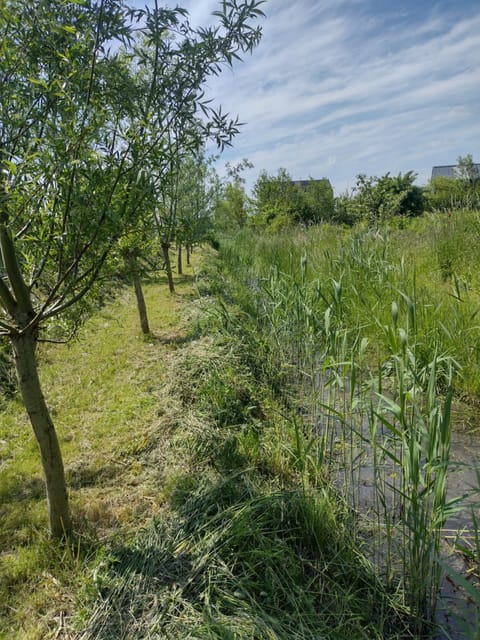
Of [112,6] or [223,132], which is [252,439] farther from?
[112,6]

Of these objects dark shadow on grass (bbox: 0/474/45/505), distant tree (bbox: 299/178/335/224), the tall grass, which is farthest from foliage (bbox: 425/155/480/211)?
dark shadow on grass (bbox: 0/474/45/505)

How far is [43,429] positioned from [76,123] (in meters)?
1.56

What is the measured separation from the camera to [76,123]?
1.61 metres

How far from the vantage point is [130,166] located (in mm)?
1879

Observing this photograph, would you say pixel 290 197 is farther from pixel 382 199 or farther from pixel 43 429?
pixel 43 429

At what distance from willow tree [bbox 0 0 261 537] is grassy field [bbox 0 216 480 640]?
2.92 ft

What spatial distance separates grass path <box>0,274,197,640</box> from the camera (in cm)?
196

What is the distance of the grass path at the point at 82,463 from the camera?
1965 millimetres

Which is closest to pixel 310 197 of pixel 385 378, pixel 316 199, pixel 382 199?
pixel 316 199

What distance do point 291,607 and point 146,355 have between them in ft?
13.1

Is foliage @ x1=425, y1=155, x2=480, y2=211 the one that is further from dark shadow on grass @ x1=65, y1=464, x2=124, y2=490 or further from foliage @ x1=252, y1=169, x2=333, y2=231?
dark shadow on grass @ x1=65, y1=464, x2=124, y2=490

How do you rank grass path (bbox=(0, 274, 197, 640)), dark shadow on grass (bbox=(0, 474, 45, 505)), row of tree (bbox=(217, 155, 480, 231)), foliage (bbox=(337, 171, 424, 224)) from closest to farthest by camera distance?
1. grass path (bbox=(0, 274, 197, 640))
2. dark shadow on grass (bbox=(0, 474, 45, 505))
3. foliage (bbox=(337, 171, 424, 224))
4. row of tree (bbox=(217, 155, 480, 231))

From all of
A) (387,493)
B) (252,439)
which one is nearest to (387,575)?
(387,493)

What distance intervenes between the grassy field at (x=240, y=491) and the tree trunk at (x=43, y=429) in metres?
0.15
